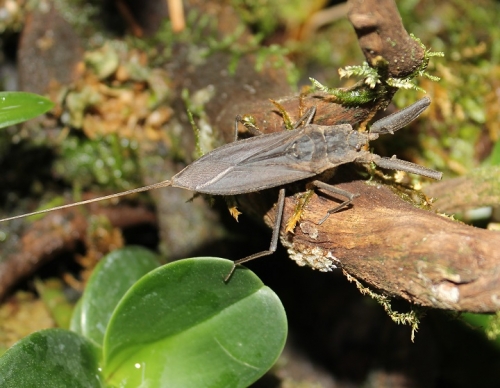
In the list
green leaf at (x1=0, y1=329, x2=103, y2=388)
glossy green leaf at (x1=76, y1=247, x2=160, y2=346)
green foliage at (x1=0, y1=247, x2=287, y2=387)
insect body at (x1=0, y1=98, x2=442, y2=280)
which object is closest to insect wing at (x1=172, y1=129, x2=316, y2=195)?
insect body at (x1=0, y1=98, x2=442, y2=280)

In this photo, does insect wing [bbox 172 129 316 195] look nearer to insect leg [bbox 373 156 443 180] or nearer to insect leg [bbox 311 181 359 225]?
insect leg [bbox 311 181 359 225]

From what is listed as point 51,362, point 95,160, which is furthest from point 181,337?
point 95,160

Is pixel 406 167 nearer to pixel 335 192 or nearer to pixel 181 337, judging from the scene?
pixel 335 192

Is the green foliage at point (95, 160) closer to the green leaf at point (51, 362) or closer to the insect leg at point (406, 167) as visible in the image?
the green leaf at point (51, 362)

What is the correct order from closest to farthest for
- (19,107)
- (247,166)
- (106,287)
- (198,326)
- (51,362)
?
(51,362) → (198,326) → (19,107) → (247,166) → (106,287)

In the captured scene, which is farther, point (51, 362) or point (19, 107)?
point (19, 107)

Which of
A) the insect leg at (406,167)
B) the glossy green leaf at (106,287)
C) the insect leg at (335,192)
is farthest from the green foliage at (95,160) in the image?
the insect leg at (406,167)

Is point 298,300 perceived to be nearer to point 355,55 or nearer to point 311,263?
point 311,263
